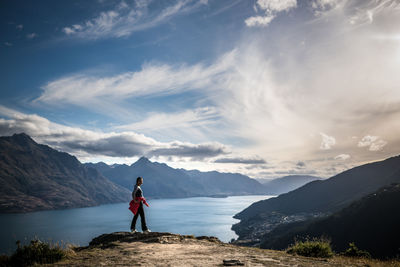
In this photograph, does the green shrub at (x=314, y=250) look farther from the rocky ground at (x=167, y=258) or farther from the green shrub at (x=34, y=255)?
the green shrub at (x=34, y=255)

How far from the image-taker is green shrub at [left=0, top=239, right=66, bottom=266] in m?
7.64

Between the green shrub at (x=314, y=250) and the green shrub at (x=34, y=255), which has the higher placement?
the green shrub at (x=34, y=255)

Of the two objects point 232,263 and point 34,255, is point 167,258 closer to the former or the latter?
point 232,263

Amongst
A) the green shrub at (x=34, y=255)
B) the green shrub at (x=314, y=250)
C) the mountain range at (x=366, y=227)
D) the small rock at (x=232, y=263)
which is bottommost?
the mountain range at (x=366, y=227)

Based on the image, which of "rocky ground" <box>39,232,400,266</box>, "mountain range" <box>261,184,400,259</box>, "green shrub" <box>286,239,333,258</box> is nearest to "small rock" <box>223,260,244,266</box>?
"rocky ground" <box>39,232,400,266</box>

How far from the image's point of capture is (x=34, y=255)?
7.86 m

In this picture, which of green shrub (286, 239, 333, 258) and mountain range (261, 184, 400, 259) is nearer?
green shrub (286, 239, 333, 258)

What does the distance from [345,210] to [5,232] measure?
22750cm

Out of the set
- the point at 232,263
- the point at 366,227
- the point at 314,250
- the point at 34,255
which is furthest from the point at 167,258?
the point at 366,227

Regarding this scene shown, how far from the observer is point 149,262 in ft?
24.8

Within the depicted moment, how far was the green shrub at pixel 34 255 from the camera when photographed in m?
7.64

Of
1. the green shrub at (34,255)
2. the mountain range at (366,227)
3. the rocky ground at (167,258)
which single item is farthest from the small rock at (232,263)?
the mountain range at (366,227)

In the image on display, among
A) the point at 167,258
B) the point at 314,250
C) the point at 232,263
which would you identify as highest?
the point at 167,258

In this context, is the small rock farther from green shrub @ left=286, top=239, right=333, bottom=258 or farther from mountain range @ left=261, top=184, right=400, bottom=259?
mountain range @ left=261, top=184, right=400, bottom=259
